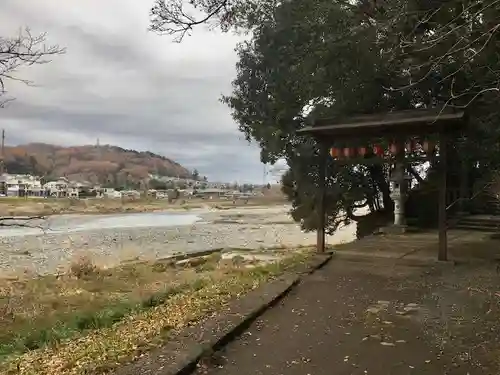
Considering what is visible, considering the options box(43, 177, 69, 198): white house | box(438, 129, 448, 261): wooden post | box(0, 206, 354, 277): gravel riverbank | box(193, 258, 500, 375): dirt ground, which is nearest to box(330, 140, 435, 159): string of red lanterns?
box(438, 129, 448, 261): wooden post

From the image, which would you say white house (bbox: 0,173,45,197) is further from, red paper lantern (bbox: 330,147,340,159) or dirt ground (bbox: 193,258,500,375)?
dirt ground (bbox: 193,258,500,375)

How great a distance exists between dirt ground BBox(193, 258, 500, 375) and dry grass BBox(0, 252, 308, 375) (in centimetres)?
78

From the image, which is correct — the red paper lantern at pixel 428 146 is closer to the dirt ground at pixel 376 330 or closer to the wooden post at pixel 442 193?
the wooden post at pixel 442 193

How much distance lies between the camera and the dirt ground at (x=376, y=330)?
3529 millimetres

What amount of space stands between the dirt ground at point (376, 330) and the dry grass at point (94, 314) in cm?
78

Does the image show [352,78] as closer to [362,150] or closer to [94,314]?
[362,150]

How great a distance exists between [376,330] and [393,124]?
4223mm

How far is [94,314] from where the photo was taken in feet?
23.8

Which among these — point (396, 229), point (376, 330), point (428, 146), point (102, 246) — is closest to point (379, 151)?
point (428, 146)

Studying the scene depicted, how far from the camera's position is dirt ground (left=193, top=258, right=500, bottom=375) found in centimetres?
353

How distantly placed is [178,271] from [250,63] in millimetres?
6472

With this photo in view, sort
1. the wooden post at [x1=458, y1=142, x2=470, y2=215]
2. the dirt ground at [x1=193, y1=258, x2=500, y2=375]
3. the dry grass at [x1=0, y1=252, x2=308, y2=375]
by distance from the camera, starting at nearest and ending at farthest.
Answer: the dirt ground at [x1=193, y1=258, x2=500, y2=375] → the dry grass at [x1=0, y1=252, x2=308, y2=375] → the wooden post at [x1=458, y1=142, x2=470, y2=215]

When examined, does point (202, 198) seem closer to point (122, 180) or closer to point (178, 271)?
point (122, 180)

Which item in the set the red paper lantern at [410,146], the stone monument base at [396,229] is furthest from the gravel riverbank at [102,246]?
the red paper lantern at [410,146]
